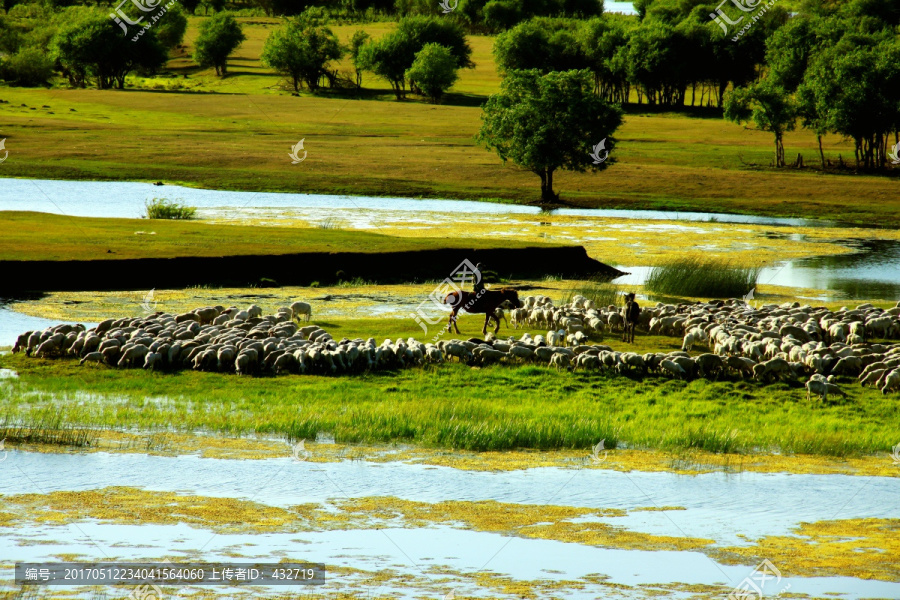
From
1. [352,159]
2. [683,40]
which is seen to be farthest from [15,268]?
[683,40]

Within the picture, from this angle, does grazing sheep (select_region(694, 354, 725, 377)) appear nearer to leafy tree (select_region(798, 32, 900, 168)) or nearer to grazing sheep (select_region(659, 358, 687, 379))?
grazing sheep (select_region(659, 358, 687, 379))

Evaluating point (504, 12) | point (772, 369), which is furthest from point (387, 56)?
point (772, 369)

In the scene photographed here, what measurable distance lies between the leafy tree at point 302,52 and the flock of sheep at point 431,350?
421 ft

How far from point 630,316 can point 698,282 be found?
1153 centimetres

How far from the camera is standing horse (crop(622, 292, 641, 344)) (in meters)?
25.7

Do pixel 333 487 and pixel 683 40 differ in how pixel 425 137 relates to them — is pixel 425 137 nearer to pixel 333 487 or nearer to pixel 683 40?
pixel 683 40

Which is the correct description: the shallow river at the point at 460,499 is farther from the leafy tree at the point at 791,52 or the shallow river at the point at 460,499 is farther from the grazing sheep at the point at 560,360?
the leafy tree at the point at 791,52

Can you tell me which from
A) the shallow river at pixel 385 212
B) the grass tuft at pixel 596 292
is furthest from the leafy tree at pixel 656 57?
the grass tuft at pixel 596 292

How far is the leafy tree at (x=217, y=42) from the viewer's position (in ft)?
521

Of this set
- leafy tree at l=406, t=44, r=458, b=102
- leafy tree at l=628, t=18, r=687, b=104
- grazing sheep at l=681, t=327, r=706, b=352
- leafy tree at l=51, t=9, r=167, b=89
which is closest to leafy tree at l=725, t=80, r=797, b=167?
leafy tree at l=628, t=18, r=687, b=104

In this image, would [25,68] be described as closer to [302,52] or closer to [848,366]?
[302,52]

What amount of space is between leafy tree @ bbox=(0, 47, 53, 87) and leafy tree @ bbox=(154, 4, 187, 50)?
2425 cm

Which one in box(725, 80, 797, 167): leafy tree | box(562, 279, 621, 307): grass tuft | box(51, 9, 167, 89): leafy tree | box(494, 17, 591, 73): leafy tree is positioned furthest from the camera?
box(494, 17, 591, 73): leafy tree

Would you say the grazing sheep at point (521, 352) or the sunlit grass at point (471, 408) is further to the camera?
the grazing sheep at point (521, 352)
